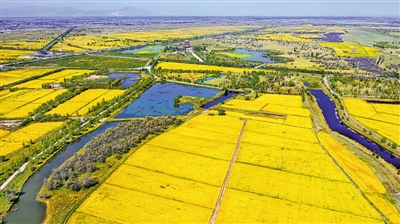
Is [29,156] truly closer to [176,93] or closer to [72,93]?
[72,93]

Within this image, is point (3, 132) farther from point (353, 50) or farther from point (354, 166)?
point (353, 50)

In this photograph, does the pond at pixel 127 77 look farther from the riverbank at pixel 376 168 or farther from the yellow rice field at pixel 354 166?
the yellow rice field at pixel 354 166

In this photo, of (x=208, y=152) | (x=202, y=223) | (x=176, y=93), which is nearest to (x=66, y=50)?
(x=176, y=93)

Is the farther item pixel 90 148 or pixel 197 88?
pixel 197 88

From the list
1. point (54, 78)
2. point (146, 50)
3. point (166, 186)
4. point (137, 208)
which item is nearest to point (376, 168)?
point (166, 186)

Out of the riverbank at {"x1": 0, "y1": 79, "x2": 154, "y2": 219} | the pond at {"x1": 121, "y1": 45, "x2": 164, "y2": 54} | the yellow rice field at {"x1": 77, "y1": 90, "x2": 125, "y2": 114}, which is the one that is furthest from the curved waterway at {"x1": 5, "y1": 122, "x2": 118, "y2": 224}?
the pond at {"x1": 121, "y1": 45, "x2": 164, "y2": 54}

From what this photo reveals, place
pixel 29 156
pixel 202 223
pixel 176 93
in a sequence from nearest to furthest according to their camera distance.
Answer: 1. pixel 202 223
2. pixel 29 156
3. pixel 176 93

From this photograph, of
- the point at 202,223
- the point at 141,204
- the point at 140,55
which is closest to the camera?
the point at 202,223

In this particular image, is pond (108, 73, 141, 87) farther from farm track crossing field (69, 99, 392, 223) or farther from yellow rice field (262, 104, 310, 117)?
farm track crossing field (69, 99, 392, 223)
